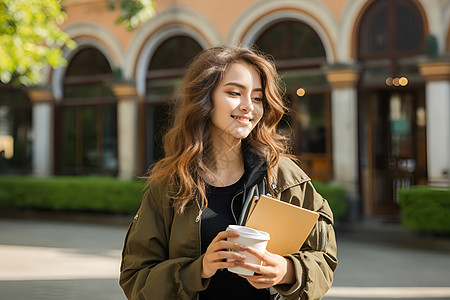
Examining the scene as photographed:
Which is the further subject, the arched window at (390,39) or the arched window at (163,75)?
the arched window at (163,75)

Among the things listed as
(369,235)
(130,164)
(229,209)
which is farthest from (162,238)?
(130,164)

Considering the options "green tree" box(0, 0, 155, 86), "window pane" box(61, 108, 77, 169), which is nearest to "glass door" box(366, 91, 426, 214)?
"green tree" box(0, 0, 155, 86)

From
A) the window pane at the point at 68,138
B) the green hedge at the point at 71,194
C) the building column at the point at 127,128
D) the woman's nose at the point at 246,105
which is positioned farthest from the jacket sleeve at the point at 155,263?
the window pane at the point at 68,138

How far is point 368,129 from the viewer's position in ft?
38.4

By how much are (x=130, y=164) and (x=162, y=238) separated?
11.9m

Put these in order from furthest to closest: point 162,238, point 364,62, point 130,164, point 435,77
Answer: point 130,164, point 364,62, point 435,77, point 162,238

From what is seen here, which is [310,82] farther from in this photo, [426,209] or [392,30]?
[426,209]

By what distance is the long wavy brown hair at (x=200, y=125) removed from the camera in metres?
2.11

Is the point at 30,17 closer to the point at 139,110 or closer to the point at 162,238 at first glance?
the point at 139,110

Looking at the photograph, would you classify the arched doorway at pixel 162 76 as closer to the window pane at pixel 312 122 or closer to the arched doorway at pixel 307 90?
the arched doorway at pixel 307 90

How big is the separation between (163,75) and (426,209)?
7.31 m

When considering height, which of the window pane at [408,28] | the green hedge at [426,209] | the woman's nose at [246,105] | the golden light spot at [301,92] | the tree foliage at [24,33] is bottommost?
the green hedge at [426,209]

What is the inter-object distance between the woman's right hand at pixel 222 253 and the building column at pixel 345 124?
9.65m

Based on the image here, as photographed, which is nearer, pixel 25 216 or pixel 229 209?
pixel 229 209
